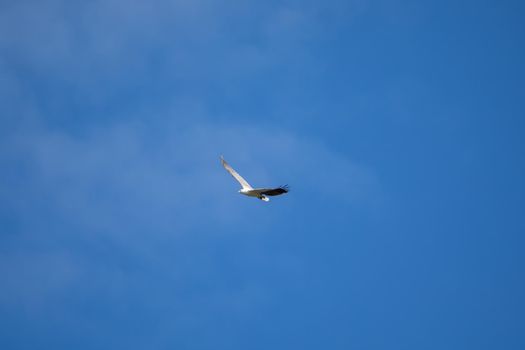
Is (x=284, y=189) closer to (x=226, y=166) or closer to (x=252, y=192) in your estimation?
(x=252, y=192)

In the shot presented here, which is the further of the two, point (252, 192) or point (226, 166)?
point (226, 166)

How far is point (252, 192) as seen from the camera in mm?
62688

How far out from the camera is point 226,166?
67.1 metres

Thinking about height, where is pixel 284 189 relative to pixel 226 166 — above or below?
below

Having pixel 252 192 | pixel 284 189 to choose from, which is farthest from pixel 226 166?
pixel 284 189

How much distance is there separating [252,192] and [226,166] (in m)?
5.27

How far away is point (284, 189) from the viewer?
2327 inches

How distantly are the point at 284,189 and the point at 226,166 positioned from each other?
9298mm

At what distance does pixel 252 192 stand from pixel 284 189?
429cm

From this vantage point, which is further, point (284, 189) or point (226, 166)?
point (226, 166)
